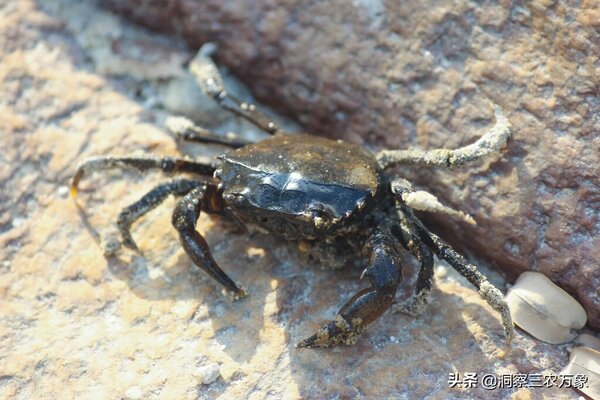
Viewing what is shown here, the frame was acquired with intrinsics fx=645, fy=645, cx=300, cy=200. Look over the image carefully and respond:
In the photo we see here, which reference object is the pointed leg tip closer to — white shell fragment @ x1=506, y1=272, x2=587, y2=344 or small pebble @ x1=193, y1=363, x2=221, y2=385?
small pebble @ x1=193, y1=363, x2=221, y2=385

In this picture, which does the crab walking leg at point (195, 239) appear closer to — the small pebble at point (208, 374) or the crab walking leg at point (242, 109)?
the small pebble at point (208, 374)

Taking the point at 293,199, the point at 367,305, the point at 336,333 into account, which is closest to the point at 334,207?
the point at 293,199

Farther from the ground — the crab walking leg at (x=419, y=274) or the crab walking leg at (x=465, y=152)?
the crab walking leg at (x=465, y=152)

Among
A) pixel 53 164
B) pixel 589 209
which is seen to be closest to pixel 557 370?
pixel 589 209

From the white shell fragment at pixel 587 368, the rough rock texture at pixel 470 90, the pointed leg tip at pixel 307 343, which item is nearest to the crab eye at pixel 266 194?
the pointed leg tip at pixel 307 343

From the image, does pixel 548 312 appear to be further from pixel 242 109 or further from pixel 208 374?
pixel 242 109

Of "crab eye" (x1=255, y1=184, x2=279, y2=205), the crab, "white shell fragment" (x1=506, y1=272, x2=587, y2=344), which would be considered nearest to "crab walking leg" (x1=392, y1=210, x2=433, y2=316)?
the crab
